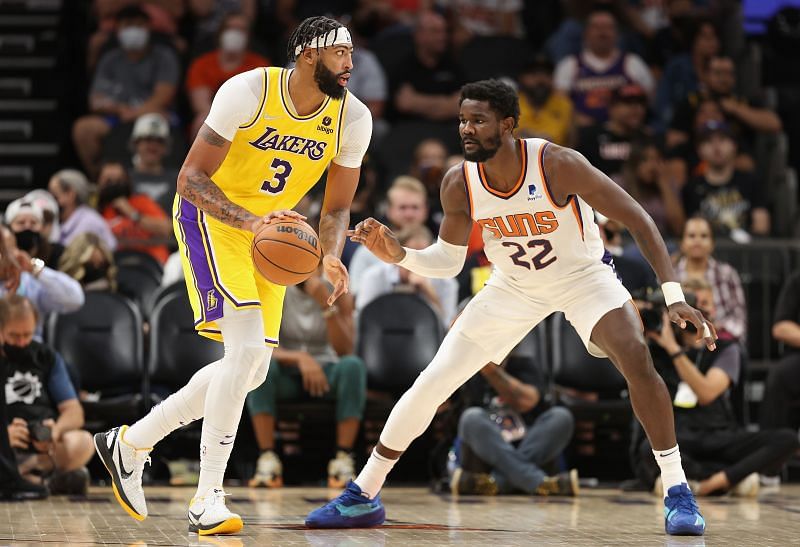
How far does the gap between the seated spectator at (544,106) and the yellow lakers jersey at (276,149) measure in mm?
6403

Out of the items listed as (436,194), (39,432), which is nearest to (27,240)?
(39,432)

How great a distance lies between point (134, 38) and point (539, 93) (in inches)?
145

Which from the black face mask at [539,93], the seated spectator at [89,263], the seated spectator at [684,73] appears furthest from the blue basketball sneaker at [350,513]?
the seated spectator at [684,73]

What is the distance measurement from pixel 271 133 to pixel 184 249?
24.1 inches

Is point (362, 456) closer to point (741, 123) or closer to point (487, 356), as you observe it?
point (487, 356)

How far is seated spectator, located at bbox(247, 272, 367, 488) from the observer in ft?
28.6

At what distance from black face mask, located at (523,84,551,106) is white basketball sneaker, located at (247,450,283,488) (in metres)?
4.89

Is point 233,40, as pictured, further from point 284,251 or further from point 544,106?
point 284,251

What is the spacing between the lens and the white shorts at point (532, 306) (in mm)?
6023

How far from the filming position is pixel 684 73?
43.0 feet

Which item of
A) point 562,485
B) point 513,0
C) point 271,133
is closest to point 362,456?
point 562,485

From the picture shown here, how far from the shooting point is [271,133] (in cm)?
583

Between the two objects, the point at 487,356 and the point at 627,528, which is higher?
the point at 487,356

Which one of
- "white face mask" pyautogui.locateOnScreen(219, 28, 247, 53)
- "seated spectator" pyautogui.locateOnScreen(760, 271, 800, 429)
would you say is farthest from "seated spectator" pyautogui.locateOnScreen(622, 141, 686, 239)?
"white face mask" pyautogui.locateOnScreen(219, 28, 247, 53)
